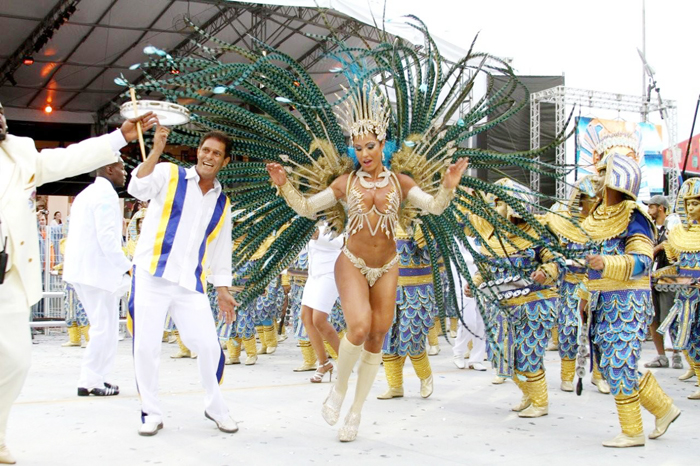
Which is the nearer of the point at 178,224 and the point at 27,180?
the point at 27,180

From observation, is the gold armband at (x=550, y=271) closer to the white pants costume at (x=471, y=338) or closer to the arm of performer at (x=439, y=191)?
the arm of performer at (x=439, y=191)

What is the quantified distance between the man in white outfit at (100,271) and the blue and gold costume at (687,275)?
4.76 m

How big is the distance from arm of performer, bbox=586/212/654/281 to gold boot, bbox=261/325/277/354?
18.1 feet

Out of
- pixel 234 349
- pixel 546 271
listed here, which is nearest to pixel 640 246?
pixel 546 271

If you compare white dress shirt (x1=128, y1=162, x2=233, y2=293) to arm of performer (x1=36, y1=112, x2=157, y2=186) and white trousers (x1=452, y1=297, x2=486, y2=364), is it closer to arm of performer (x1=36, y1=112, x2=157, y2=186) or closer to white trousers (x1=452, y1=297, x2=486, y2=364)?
arm of performer (x1=36, y1=112, x2=157, y2=186)

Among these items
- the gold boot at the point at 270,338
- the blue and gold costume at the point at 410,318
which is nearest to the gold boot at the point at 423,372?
the blue and gold costume at the point at 410,318

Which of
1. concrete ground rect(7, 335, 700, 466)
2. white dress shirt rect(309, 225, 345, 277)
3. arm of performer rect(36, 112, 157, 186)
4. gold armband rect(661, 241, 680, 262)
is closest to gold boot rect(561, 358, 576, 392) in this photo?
concrete ground rect(7, 335, 700, 466)

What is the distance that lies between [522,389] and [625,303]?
1166 millimetres

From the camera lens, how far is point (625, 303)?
4.62 m

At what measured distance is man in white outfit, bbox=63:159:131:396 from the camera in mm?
5992

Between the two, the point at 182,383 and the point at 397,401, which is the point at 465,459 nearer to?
the point at 397,401

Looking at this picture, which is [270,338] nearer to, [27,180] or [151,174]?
[151,174]

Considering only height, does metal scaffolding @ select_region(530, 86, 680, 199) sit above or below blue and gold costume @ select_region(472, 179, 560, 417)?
above

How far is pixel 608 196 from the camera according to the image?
4812 millimetres
